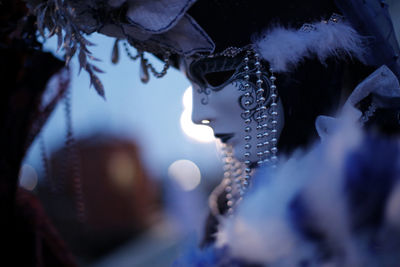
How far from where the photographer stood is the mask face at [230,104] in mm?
945

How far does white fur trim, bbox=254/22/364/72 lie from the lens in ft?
2.76

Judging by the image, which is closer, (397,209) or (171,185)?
(397,209)

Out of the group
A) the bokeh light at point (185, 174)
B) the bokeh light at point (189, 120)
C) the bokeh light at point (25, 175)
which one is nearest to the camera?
the bokeh light at point (189, 120)

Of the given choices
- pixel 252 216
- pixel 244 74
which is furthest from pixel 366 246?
pixel 244 74

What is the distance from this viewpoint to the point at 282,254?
0.62m

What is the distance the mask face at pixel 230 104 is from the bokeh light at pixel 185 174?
8831 mm

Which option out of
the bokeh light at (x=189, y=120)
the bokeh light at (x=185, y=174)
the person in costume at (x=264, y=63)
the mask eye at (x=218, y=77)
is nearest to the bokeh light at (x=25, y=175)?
the person in costume at (x=264, y=63)

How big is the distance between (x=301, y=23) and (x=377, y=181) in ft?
1.55

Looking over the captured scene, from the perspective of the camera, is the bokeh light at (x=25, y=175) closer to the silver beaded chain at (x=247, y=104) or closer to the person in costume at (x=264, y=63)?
the person in costume at (x=264, y=63)

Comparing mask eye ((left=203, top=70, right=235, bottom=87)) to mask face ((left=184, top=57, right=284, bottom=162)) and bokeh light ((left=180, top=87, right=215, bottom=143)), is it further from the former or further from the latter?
bokeh light ((left=180, top=87, right=215, bottom=143))

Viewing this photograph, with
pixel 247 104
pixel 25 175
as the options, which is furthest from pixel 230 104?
pixel 25 175

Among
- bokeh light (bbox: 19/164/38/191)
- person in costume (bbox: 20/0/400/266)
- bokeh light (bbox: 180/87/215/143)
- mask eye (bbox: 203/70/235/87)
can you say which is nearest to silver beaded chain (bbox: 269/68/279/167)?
person in costume (bbox: 20/0/400/266)

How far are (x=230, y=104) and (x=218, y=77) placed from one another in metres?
0.09

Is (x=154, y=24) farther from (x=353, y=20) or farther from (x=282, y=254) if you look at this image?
(x=282, y=254)
